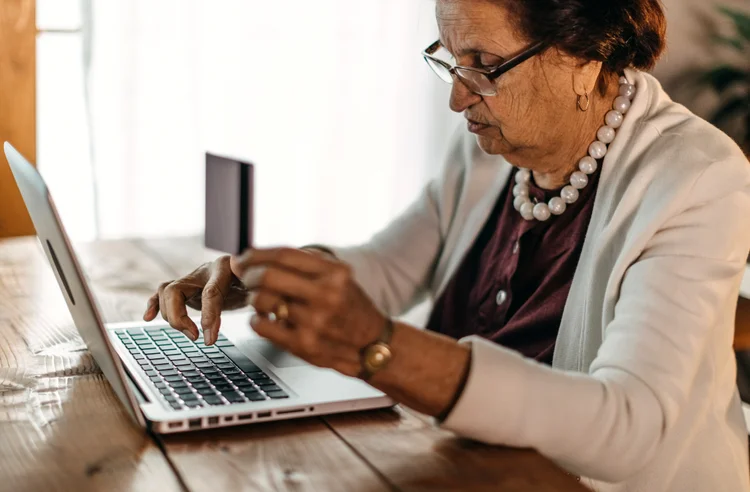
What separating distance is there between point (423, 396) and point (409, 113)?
2570mm

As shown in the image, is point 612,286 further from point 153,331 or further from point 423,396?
point 153,331

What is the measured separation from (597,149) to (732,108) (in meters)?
2.33

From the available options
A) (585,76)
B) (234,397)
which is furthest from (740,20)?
(234,397)

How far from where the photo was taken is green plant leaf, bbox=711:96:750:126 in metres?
3.43

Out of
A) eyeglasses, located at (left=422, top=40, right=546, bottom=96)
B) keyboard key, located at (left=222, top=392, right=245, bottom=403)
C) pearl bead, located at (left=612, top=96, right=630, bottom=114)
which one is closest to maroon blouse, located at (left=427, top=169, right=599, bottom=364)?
pearl bead, located at (left=612, top=96, right=630, bottom=114)

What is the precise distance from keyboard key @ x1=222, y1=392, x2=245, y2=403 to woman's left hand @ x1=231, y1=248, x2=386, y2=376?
17 centimetres

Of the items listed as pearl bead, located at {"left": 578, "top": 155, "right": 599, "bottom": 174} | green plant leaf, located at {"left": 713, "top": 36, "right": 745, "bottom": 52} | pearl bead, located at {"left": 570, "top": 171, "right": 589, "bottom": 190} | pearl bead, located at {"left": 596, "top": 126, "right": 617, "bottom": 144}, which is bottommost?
pearl bead, located at {"left": 570, "top": 171, "right": 589, "bottom": 190}

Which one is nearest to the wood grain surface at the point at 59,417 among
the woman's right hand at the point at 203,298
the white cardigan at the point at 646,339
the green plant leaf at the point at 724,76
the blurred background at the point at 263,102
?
the woman's right hand at the point at 203,298

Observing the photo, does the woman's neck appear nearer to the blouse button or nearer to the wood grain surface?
the blouse button

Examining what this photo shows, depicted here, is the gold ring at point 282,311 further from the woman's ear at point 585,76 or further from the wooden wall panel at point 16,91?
the wooden wall panel at point 16,91

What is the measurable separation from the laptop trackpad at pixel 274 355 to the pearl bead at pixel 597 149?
525mm

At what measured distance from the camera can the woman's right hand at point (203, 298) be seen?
117cm

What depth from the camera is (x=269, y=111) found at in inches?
125

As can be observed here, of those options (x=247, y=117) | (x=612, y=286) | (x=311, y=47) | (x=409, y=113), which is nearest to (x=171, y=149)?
(x=247, y=117)
